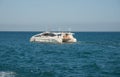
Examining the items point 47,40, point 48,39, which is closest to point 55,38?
point 48,39

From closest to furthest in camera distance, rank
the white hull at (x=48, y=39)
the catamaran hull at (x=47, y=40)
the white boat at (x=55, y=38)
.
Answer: the white hull at (x=48, y=39) < the catamaran hull at (x=47, y=40) < the white boat at (x=55, y=38)

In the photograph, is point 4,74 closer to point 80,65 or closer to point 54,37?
point 80,65

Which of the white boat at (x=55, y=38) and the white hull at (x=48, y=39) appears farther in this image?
the white boat at (x=55, y=38)

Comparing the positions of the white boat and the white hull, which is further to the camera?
the white boat

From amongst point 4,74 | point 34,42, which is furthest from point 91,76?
point 34,42

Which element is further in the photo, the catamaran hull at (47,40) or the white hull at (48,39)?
the catamaran hull at (47,40)

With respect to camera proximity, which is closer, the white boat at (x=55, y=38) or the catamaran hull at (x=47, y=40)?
the catamaran hull at (x=47, y=40)

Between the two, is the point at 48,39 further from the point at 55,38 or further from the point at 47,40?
the point at 55,38

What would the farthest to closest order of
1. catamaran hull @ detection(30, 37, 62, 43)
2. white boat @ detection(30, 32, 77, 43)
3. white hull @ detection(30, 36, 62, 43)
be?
white boat @ detection(30, 32, 77, 43), catamaran hull @ detection(30, 37, 62, 43), white hull @ detection(30, 36, 62, 43)

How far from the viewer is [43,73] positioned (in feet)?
108

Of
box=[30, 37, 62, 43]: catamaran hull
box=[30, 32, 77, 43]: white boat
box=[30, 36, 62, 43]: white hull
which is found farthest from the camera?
box=[30, 32, 77, 43]: white boat

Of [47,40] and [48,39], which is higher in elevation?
[48,39]

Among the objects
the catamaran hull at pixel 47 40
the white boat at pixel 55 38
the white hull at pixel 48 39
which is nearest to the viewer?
the white hull at pixel 48 39

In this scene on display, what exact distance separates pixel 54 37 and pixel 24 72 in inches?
1950
